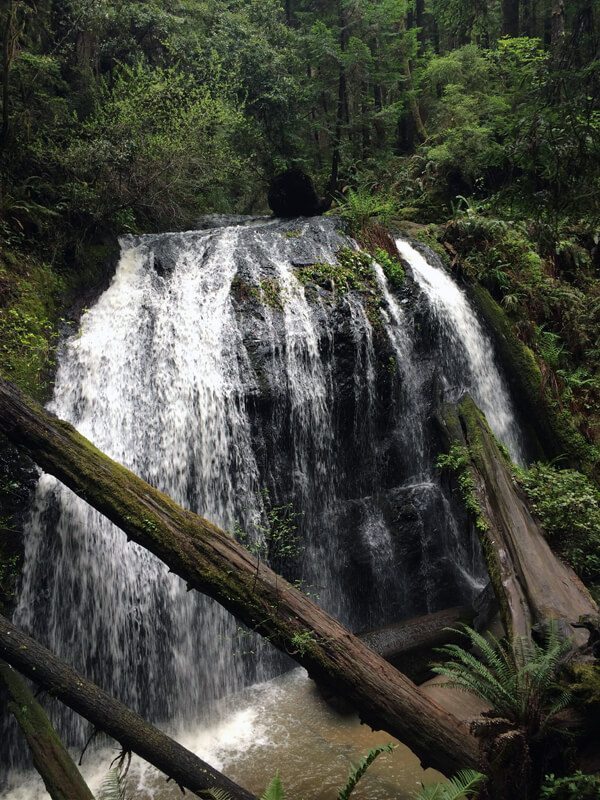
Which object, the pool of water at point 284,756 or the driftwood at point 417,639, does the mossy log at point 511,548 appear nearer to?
the driftwood at point 417,639

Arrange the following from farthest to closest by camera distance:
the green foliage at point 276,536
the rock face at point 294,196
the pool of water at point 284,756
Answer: the rock face at point 294,196 → the green foliage at point 276,536 → the pool of water at point 284,756

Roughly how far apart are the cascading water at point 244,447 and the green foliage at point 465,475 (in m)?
1.06

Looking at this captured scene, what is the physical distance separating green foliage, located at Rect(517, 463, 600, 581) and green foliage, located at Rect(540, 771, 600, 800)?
345 centimetres

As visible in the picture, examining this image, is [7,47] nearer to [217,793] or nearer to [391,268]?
[391,268]

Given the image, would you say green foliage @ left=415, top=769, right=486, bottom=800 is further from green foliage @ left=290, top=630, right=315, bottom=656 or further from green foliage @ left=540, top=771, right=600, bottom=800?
green foliage @ left=290, top=630, right=315, bottom=656

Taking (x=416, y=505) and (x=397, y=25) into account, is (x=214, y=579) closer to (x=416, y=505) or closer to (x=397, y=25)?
(x=416, y=505)

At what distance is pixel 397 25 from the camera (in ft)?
70.9

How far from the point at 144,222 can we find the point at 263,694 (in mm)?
9783

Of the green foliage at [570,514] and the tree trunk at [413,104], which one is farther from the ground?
the tree trunk at [413,104]

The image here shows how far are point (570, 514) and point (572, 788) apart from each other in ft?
13.6

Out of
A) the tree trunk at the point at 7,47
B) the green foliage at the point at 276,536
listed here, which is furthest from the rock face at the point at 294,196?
the green foliage at the point at 276,536

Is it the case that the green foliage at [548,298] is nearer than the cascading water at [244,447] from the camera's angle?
No

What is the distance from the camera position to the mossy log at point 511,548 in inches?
207

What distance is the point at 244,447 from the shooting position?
24.8 feet
